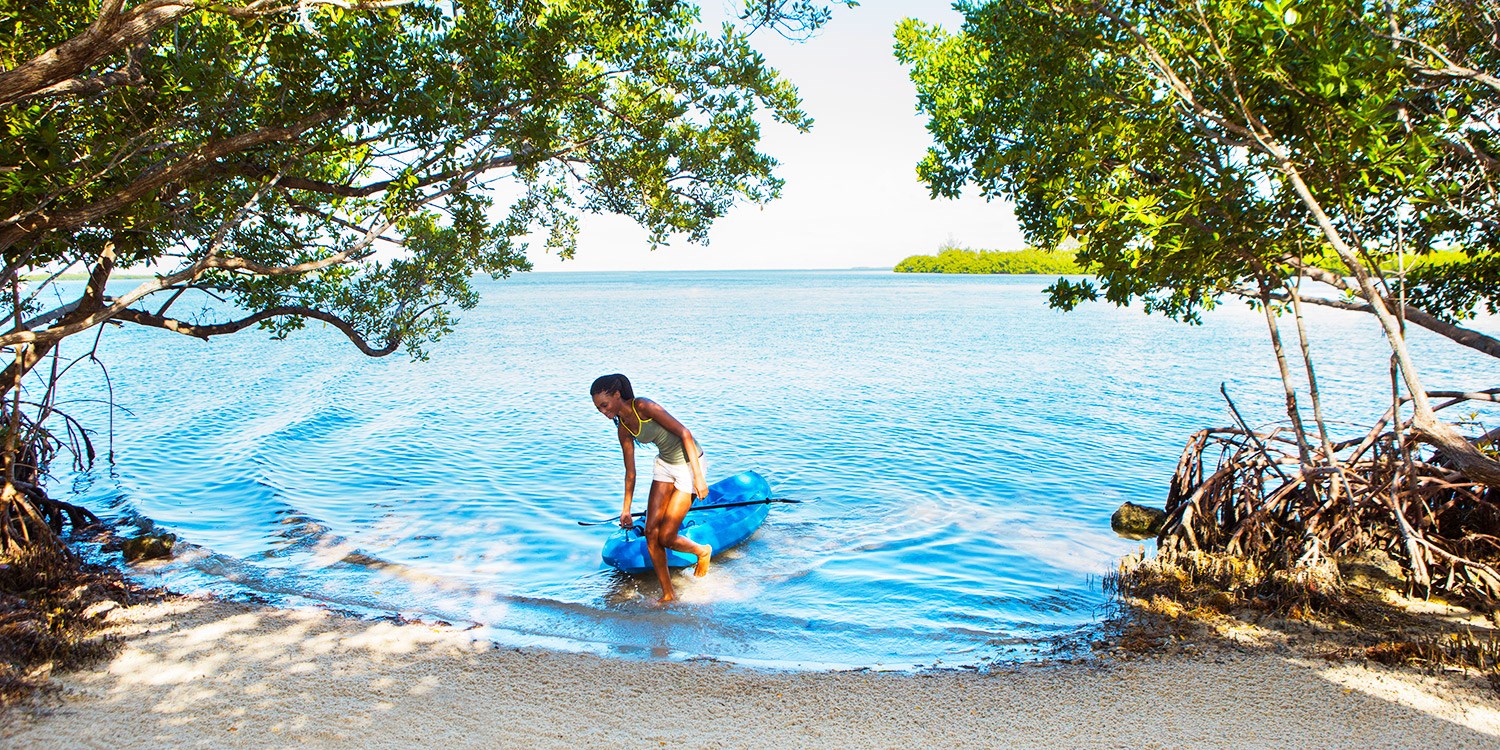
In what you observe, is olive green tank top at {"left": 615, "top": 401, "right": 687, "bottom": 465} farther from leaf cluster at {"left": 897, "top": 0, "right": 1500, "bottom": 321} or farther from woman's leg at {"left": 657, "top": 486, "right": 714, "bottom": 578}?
leaf cluster at {"left": 897, "top": 0, "right": 1500, "bottom": 321}

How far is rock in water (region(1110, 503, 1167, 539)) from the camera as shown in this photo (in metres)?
10.9

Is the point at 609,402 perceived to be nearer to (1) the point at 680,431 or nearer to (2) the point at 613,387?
(2) the point at 613,387

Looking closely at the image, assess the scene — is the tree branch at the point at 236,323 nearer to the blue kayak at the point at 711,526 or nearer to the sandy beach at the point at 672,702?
the sandy beach at the point at 672,702

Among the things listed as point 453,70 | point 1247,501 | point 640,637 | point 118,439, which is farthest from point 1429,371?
point 118,439

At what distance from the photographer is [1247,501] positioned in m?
8.36

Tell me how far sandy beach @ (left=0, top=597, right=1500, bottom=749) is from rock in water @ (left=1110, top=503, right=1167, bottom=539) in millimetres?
4716

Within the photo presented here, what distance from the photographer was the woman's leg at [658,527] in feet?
25.9

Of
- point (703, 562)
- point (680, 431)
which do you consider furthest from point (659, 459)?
point (703, 562)

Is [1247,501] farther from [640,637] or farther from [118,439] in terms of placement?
[118,439]

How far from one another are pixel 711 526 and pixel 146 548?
5.79 m

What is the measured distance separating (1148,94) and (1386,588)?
4.54 metres

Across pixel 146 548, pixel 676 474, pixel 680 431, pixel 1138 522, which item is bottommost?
pixel 1138 522

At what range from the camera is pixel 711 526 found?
10039 millimetres

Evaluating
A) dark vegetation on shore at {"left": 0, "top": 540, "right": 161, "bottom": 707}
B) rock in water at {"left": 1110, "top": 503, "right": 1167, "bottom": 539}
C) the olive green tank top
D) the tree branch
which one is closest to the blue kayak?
the olive green tank top
